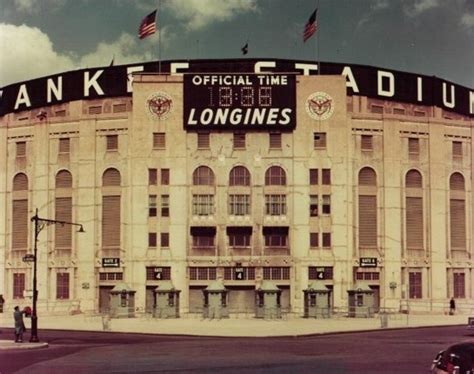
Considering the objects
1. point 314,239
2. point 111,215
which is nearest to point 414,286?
point 314,239

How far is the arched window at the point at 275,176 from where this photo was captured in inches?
3602

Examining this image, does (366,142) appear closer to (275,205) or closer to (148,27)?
(275,205)

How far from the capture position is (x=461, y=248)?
9612cm

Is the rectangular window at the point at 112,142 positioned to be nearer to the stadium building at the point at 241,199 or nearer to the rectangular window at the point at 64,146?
the stadium building at the point at 241,199

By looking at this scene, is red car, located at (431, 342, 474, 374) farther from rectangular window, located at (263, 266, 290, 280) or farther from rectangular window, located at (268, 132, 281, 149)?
rectangular window, located at (268, 132, 281, 149)

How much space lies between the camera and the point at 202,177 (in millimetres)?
91500

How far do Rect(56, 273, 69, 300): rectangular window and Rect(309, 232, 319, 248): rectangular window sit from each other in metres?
26.2

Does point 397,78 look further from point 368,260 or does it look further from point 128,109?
point 128,109

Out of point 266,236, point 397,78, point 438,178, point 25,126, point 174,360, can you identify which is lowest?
point 174,360

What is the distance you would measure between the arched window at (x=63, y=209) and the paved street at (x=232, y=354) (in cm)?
4027

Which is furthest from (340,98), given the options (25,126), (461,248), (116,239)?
(25,126)

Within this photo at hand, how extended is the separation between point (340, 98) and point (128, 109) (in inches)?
1035

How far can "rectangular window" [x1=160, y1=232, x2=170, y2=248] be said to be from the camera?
90.6 m

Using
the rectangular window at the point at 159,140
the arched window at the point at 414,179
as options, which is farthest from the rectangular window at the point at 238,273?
the arched window at the point at 414,179
